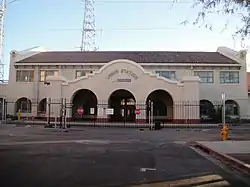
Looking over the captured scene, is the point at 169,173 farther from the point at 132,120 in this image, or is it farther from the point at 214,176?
the point at 132,120

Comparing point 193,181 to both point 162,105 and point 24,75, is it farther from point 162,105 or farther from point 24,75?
point 24,75

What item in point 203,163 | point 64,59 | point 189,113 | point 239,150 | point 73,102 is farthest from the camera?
point 64,59

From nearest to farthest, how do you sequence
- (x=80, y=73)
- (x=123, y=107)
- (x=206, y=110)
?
(x=206, y=110) → (x=123, y=107) → (x=80, y=73)

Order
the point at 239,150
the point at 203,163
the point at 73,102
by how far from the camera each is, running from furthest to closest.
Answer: the point at 73,102
the point at 239,150
the point at 203,163

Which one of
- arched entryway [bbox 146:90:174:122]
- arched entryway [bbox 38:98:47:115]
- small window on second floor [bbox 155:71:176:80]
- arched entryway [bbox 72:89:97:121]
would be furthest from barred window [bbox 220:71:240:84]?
arched entryway [bbox 38:98:47:115]

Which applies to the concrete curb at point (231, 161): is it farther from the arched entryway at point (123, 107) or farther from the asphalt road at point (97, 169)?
the arched entryway at point (123, 107)

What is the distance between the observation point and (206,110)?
46.9 meters

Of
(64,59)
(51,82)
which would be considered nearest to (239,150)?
(51,82)

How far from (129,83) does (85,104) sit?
26.5 feet

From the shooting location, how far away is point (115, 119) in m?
48.2

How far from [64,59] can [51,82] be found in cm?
749

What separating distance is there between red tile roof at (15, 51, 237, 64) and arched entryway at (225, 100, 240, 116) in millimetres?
5540

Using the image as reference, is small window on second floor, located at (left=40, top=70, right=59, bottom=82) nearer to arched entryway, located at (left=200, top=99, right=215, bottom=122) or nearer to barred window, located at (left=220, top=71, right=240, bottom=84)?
arched entryway, located at (left=200, top=99, right=215, bottom=122)

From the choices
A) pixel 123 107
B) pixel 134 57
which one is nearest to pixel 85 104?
pixel 123 107
